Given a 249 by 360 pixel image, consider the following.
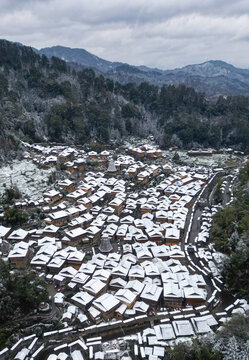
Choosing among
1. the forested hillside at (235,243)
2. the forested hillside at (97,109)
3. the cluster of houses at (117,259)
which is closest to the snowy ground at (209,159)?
the forested hillside at (97,109)

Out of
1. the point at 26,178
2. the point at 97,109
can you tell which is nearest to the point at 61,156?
the point at 26,178

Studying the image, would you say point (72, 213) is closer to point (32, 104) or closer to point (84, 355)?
point (84, 355)

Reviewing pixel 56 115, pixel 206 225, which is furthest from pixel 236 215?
pixel 56 115

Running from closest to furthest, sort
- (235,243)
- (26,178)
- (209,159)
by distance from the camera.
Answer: (235,243)
(26,178)
(209,159)

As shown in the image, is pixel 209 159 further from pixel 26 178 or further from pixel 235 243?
pixel 26 178

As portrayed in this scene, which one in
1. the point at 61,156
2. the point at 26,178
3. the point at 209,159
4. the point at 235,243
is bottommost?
the point at 235,243

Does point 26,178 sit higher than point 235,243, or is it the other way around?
point 26,178

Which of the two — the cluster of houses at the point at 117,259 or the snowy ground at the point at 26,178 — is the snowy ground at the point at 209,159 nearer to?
the cluster of houses at the point at 117,259
